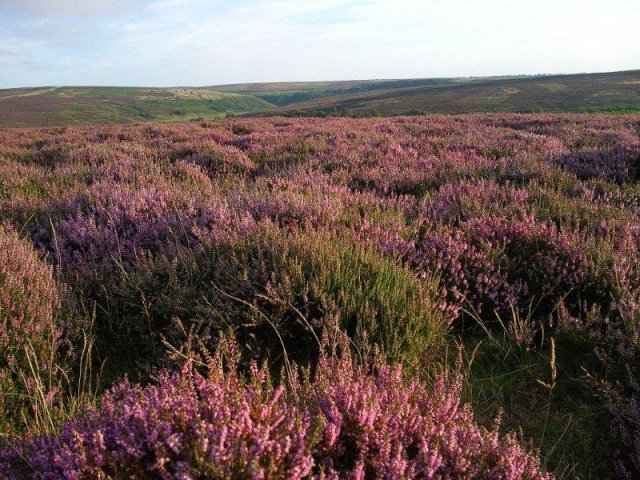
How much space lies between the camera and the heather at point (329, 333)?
5.07 feet

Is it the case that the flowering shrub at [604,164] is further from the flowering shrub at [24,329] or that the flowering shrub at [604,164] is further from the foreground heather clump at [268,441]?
the flowering shrub at [24,329]

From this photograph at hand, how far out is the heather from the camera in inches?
60.8

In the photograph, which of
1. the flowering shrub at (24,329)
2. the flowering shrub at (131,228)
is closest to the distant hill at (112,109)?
the flowering shrub at (131,228)

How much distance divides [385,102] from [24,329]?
77901 millimetres

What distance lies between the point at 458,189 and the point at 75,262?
394cm

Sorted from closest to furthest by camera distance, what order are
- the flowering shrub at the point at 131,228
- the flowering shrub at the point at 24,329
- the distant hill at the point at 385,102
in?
1. the flowering shrub at the point at 24,329
2. the flowering shrub at the point at 131,228
3. the distant hill at the point at 385,102

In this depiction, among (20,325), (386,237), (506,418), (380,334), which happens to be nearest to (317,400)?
(380,334)

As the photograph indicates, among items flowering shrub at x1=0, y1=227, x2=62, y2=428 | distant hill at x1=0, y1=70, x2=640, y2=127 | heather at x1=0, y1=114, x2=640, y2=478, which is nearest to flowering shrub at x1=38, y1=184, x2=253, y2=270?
heather at x1=0, y1=114, x2=640, y2=478

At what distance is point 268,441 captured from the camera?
1.38m

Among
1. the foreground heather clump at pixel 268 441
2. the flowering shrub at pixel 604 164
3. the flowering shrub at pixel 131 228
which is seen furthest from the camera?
the flowering shrub at pixel 604 164

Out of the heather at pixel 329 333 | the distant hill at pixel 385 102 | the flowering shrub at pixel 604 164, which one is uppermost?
the distant hill at pixel 385 102

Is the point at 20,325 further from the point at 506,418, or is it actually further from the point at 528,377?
the point at 528,377

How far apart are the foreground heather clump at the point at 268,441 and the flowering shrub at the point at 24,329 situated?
0.71 m

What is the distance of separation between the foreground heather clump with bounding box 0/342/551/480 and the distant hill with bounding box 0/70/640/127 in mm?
42278
